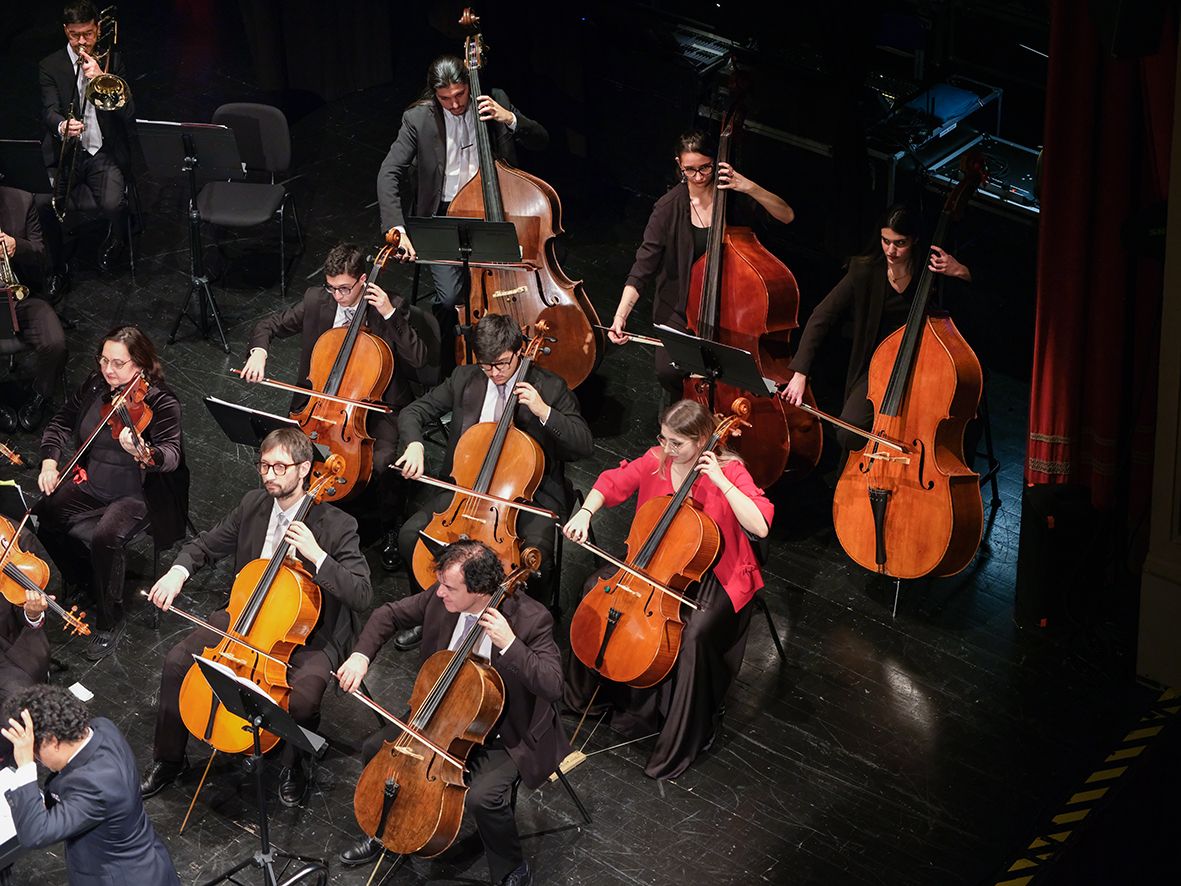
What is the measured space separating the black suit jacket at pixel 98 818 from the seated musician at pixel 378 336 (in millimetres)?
2104

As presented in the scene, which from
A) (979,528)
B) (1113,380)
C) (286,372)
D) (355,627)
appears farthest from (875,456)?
(286,372)

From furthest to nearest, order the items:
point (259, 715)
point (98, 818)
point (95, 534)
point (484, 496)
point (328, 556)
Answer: point (95, 534) → point (484, 496) → point (328, 556) → point (259, 715) → point (98, 818)

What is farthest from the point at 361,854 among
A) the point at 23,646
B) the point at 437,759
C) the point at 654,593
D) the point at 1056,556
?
the point at 1056,556

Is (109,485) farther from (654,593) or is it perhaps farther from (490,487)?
(654,593)

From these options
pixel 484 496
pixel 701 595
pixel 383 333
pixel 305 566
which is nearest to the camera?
pixel 305 566

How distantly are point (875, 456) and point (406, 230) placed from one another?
2.21m

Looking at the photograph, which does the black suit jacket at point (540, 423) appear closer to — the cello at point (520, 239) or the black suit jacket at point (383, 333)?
the black suit jacket at point (383, 333)

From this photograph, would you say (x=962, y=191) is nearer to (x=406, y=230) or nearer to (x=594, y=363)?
(x=594, y=363)

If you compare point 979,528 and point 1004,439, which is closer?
point 979,528

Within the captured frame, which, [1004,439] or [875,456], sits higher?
[875,456]

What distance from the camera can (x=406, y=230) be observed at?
7027 mm

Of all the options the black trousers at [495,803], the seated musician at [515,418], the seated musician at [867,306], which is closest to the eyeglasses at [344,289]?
the seated musician at [515,418]

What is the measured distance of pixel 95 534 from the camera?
655cm

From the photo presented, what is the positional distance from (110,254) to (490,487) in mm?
3562
